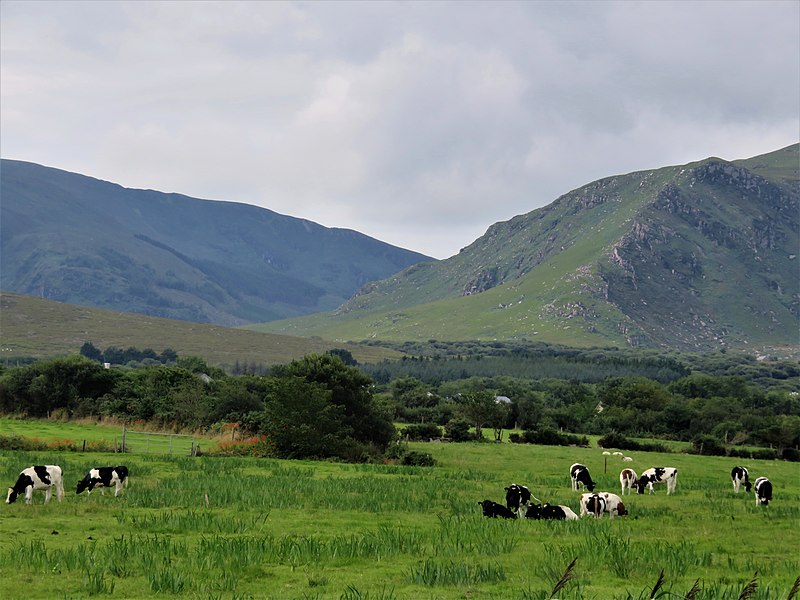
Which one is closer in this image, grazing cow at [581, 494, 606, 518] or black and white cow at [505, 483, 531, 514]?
grazing cow at [581, 494, 606, 518]

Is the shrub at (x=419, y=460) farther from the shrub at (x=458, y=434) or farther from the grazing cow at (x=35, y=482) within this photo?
the grazing cow at (x=35, y=482)

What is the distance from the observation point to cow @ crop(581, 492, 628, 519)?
1063 inches

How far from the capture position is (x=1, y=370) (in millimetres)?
84250

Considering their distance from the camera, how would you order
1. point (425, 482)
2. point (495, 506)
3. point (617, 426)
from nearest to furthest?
point (495, 506), point (425, 482), point (617, 426)

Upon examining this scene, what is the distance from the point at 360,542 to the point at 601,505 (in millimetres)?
11330

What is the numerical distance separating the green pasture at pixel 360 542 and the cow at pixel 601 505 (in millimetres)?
927

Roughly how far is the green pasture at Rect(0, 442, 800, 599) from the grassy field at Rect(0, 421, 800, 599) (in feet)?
0.21

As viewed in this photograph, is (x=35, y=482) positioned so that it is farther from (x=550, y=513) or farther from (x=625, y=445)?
(x=625, y=445)

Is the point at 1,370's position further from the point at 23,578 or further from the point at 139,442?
the point at 23,578

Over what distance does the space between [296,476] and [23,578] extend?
22.2m

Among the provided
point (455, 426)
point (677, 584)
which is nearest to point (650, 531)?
point (677, 584)

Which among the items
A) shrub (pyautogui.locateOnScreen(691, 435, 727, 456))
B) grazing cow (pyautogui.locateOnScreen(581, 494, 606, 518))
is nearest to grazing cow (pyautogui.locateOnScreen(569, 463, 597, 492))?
grazing cow (pyautogui.locateOnScreen(581, 494, 606, 518))

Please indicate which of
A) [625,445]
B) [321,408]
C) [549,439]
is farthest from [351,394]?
[625,445]

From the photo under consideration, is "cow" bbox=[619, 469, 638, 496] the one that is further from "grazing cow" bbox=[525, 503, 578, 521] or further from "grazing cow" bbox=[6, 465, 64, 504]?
"grazing cow" bbox=[6, 465, 64, 504]
